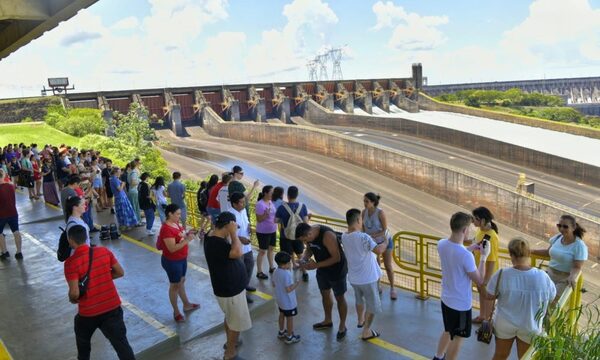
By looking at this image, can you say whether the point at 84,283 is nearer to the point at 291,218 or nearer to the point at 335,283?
the point at 335,283

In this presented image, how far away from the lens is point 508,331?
4.03 m

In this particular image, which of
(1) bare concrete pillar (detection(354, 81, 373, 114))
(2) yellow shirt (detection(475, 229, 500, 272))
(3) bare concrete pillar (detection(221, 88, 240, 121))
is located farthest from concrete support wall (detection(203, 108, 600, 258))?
(1) bare concrete pillar (detection(354, 81, 373, 114))

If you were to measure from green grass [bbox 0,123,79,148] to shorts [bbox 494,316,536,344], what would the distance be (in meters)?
25.5

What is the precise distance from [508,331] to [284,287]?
234 centimetres

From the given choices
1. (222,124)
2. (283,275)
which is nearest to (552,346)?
(283,275)

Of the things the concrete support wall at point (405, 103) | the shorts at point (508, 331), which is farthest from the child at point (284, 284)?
the concrete support wall at point (405, 103)

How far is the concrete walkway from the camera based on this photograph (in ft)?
17.4

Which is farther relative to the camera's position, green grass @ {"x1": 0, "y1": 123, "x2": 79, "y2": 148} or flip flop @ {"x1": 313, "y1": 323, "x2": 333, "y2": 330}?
green grass @ {"x1": 0, "y1": 123, "x2": 79, "y2": 148}

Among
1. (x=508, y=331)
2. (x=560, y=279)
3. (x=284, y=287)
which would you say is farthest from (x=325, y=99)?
(x=508, y=331)

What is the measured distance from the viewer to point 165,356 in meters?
5.34

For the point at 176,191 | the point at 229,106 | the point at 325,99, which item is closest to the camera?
the point at 176,191

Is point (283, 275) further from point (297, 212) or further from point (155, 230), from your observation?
point (155, 230)

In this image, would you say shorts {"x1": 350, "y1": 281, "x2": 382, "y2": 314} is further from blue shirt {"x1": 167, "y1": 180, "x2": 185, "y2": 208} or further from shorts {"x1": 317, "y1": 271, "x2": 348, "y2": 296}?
blue shirt {"x1": 167, "y1": 180, "x2": 185, "y2": 208}

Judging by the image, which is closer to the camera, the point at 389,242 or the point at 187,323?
the point at 187,323
